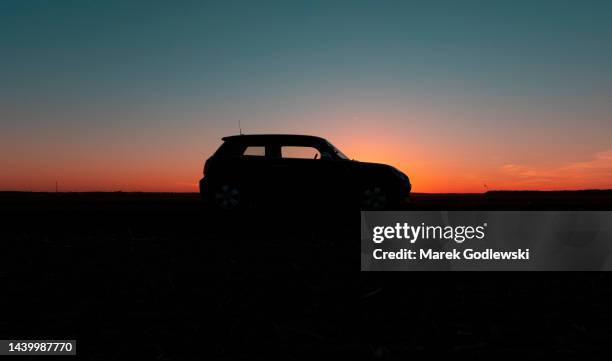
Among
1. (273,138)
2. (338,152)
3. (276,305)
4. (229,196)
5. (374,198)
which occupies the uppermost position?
(273,138)

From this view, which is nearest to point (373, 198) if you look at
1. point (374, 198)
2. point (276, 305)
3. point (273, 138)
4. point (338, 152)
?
point (374, 198)

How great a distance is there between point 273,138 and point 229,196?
1.70 metres

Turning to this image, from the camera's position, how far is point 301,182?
43.4 ft

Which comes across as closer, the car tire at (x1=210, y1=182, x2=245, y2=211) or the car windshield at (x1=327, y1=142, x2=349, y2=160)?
the car tire at (x1=210, y1=182, x2=245, y2=211)

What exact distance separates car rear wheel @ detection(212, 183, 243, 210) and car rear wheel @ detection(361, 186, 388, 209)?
9.22 ft

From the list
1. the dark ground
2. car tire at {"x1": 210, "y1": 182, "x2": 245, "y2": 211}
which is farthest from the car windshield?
the dark ground

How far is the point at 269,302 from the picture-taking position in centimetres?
486

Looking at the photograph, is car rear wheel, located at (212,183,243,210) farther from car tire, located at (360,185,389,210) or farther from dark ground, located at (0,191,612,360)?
dark ground, located at (0,191,612,360)

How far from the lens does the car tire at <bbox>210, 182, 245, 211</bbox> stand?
1320 cm

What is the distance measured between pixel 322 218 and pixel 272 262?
5.33 metres

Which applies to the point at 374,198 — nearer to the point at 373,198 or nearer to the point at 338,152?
the point at 373,198

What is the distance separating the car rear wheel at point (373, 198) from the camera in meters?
13.1

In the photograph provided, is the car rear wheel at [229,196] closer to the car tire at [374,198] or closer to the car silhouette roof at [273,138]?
the car silhouette roof at [273,138]

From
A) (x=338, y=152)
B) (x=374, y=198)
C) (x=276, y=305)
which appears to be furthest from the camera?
(x=338, y=152)
